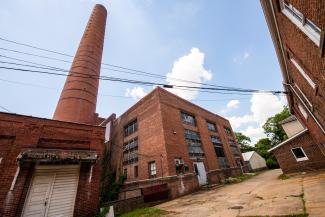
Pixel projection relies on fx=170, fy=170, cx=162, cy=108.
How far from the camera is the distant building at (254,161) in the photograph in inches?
1318

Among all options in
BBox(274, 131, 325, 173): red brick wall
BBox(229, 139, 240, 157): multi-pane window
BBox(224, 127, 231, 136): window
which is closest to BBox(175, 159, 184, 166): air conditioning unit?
BBox(274, 131, 325, 173): red brick wall

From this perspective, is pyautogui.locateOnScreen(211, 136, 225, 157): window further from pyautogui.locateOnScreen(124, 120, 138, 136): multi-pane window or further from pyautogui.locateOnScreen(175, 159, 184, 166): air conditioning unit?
pyautogui.locateOnScreen(124, 120, 138, 136): multi-pane window

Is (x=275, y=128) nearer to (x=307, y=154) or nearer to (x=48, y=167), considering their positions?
(x=307, y=154)

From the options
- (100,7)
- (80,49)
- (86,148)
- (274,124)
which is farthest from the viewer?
(274,124)

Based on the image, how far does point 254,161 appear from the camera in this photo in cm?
3488

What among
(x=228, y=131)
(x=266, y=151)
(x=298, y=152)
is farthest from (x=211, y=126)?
→ (x=266, y=151)

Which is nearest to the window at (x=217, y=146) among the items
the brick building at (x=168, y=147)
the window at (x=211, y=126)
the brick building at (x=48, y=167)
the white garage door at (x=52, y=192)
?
the brick building at (x=168, y=147)

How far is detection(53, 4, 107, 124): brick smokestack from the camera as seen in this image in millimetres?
15439

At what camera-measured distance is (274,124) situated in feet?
129

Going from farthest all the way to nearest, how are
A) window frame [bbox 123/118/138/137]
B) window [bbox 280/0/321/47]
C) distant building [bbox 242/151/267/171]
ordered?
distant building [bbox 242/151/267/171] < window frame [bbox 123/118/138/137] < window [bbox 280/0/321/47]

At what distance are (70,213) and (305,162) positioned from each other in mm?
18647

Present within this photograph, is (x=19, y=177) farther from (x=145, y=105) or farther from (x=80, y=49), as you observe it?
(x=80, y=49)

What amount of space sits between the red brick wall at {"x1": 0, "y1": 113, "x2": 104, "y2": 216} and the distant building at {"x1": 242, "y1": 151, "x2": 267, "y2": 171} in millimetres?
32152

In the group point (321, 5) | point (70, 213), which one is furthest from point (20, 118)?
point (321, 5)
